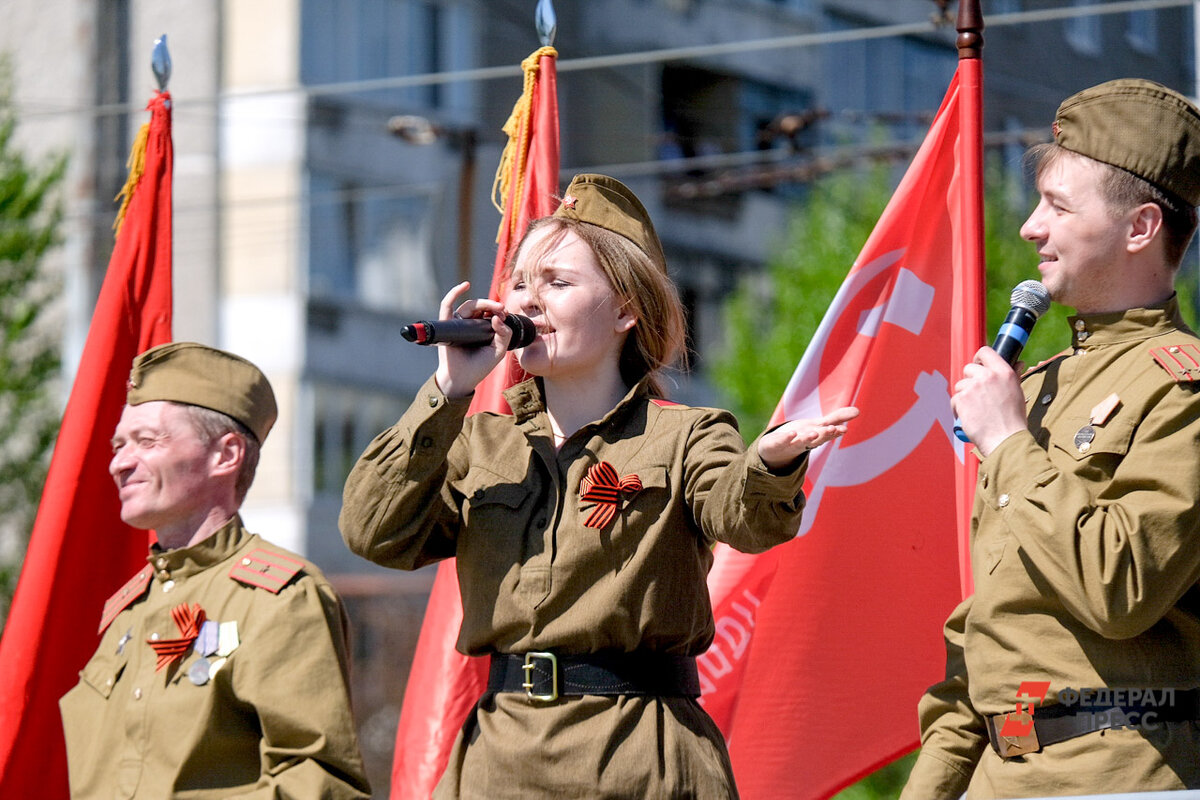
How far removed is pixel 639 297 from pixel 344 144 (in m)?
19.0

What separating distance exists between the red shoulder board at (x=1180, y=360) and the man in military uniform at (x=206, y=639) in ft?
6.18

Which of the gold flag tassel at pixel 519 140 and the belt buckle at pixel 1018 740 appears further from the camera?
the gold flag tassel at pixel 519 140

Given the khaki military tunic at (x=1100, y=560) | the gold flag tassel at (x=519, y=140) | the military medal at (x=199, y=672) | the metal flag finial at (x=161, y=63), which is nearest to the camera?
the khaki military tunic at (x=1100, y=560)

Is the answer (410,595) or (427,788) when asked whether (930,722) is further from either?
(410,595)

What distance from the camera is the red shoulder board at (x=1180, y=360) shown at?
326cm

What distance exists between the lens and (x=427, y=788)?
4645mm

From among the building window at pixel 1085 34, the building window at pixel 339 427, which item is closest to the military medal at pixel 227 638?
the building window at pixel 1085 34

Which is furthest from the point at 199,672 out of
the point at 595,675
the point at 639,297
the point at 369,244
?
the point at 369,244

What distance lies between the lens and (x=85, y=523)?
5344mm

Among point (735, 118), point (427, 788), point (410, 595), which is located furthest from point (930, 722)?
point (735, 118)

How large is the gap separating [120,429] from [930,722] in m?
2.13

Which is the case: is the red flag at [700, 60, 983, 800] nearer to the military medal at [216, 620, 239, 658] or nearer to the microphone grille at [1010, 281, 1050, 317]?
the microphone grille at [1010, 281, 1050, 317]

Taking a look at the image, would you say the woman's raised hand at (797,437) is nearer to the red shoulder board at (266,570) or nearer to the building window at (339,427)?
the red shoulder board at (266,570)

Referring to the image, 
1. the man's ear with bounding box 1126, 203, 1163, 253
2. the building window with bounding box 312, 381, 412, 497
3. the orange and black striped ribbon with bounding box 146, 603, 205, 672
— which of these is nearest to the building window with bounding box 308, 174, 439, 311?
the building window with bounding box 312, 381, 412, 497
